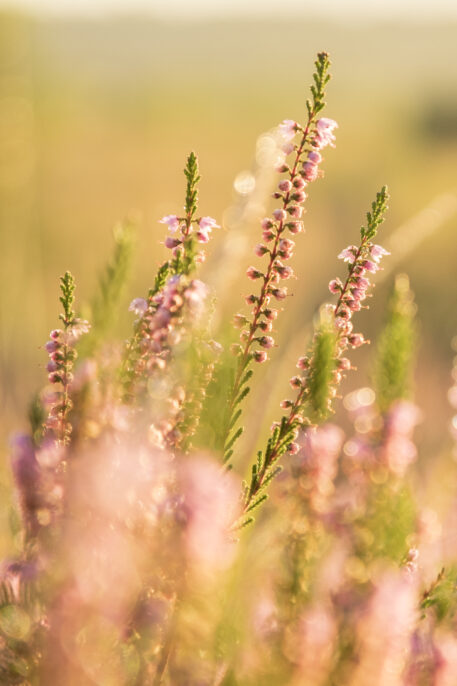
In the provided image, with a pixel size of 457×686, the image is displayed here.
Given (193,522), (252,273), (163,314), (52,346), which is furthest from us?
(252,273)

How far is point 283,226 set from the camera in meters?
1.42

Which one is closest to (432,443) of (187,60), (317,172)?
(317,172)

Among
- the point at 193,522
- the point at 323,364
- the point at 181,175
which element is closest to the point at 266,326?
the point at 323,364

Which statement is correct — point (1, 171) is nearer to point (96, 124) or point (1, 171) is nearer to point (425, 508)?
point (425, 508)

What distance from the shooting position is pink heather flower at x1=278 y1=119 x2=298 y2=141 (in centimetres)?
143

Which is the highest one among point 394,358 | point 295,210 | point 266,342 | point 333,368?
point 295,210

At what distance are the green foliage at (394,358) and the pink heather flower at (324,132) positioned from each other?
0.51 meters

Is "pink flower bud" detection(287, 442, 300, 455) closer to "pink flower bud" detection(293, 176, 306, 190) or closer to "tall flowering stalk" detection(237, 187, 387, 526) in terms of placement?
"tall flowering stalk" detection(237, 187, 387, 526)

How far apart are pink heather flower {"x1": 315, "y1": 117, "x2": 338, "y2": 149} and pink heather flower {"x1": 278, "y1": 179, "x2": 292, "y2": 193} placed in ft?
0.29

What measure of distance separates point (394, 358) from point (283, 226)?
0.51 meters

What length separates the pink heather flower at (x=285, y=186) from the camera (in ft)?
4.68

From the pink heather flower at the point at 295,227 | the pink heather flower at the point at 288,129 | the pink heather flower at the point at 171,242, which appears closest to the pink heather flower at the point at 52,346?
the pink heather flower at the point at 171,242

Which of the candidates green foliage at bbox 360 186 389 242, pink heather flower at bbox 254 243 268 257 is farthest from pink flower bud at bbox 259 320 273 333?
green foliage at bbox 360 186 389 242

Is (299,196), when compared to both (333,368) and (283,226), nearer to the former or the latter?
(283,226)
